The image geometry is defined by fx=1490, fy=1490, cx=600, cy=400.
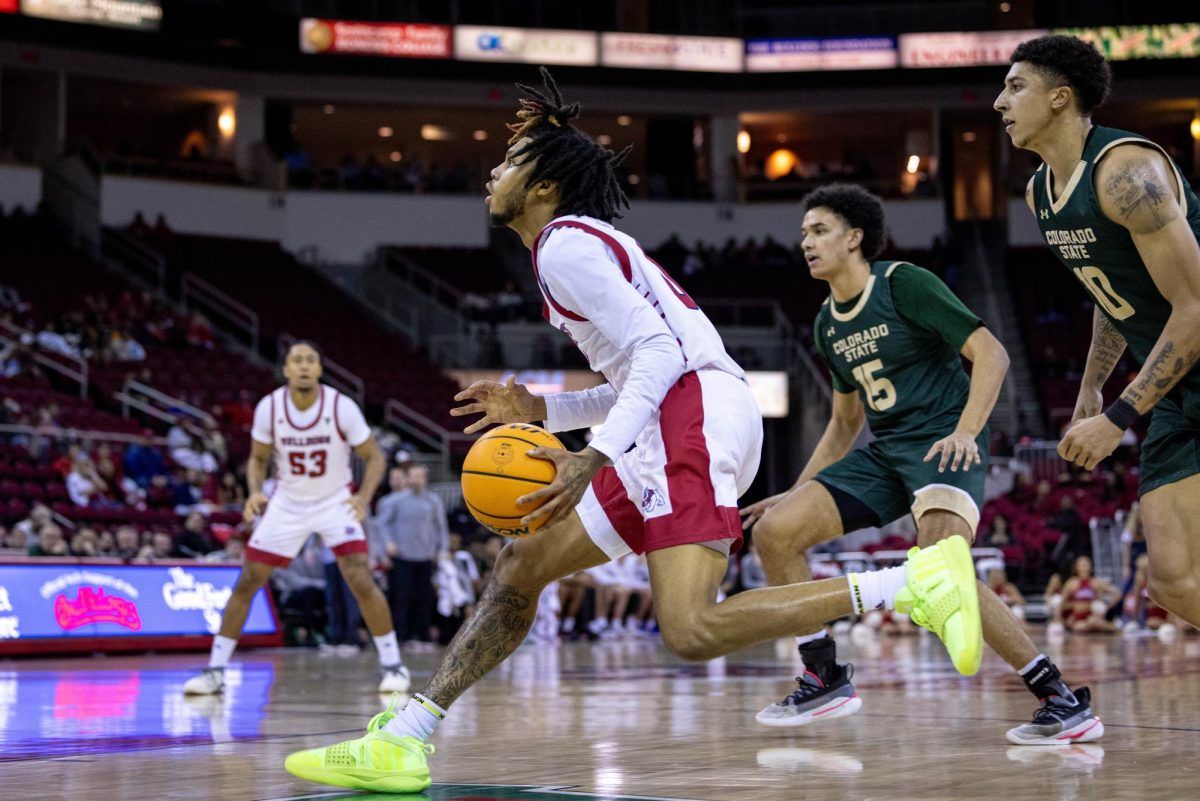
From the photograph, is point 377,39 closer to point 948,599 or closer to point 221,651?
point 221,651

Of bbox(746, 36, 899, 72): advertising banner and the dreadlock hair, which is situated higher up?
bbox(746, 36, 899, 72): advertising banner

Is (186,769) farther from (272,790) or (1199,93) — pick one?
(1199,93)

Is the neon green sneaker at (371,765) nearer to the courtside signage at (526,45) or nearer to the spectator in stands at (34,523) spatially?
the spectator in stands at (34,523)

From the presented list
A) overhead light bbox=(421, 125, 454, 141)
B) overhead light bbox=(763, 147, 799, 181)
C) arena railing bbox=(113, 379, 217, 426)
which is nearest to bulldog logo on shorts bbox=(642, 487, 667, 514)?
arena railing bbox=(113, 379, 217, 426)

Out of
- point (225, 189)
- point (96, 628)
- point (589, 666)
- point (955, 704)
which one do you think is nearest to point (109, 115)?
point (225, 189)

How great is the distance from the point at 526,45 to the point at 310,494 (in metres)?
26.5

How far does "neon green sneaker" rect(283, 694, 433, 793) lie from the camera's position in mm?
4180

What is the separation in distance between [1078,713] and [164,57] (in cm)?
2935

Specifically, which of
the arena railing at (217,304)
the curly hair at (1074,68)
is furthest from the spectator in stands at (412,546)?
the arena railing at (217,304)

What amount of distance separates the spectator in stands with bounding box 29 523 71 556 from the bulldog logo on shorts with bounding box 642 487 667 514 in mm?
10627

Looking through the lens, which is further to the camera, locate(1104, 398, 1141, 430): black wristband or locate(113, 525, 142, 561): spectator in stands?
locate(113, 525, 142, 561): spectator in stands

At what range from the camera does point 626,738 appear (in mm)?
5625

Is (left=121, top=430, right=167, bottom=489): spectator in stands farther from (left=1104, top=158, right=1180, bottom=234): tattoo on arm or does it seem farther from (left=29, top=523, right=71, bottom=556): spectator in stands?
(left=1104, top=158, right=1180, bottom=234): tattoo on arm

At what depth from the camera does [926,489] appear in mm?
5625
